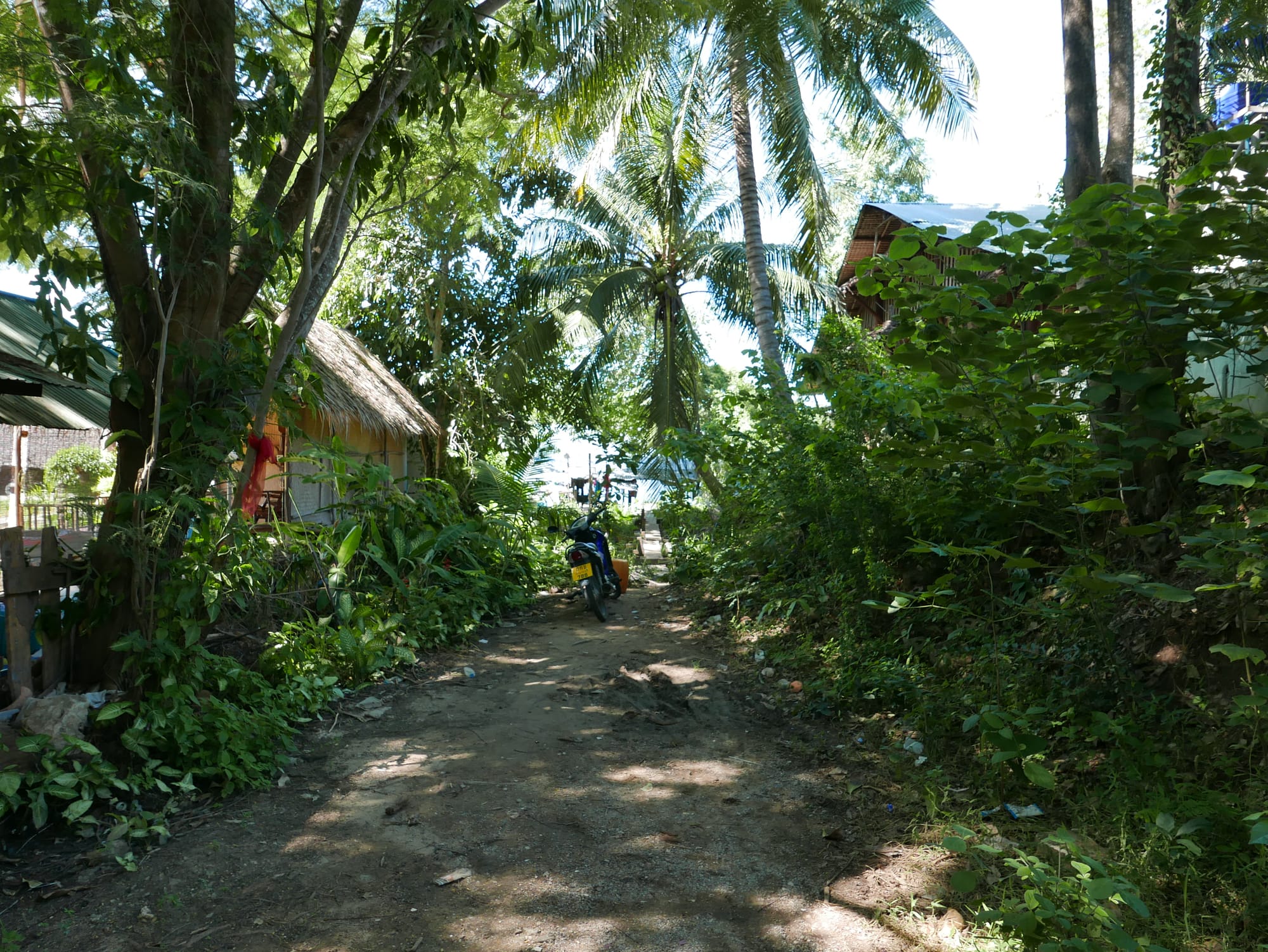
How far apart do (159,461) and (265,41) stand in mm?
3779

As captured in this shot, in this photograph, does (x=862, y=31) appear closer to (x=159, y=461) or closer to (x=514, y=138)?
(x=514, y=138)

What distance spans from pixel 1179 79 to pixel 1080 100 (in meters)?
3.40

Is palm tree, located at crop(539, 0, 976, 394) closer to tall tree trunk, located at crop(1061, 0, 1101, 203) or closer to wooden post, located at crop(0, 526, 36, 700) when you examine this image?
tall tree trunk, located at crop(1061, 0, 1101, 203)

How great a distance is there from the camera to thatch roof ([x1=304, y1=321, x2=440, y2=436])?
959 centimetres

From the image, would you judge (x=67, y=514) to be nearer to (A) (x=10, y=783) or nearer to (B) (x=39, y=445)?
(A) (x=10, y=783)

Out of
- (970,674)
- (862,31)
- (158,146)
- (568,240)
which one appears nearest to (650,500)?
(568,240)

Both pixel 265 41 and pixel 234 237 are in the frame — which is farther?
pixel 265 41

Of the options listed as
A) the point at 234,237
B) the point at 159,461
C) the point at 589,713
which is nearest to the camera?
the point at 159,461

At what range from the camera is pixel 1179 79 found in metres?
7.70

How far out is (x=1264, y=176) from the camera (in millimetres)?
2562

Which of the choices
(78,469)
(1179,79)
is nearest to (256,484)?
(1179,79)

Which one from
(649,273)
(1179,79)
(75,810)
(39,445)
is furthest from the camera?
(39,445)

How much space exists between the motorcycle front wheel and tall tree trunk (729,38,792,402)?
3.34m

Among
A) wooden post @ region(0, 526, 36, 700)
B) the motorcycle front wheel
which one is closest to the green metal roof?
wooden post @ region(0, 526, 36, 700)
